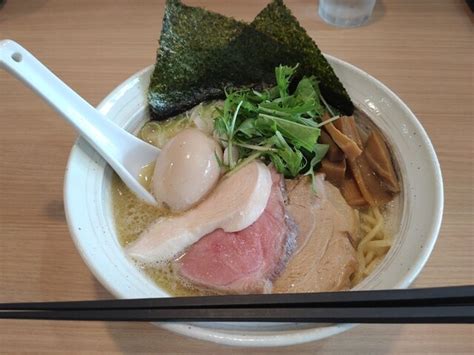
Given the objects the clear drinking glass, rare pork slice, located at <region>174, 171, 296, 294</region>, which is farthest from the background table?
rare pork slice, located at <region>174, 171, 296, 294</region>

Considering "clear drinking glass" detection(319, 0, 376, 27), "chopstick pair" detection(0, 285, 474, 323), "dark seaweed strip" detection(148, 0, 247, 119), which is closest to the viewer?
"chopstick pair" detection(0, 285, 474, 323)

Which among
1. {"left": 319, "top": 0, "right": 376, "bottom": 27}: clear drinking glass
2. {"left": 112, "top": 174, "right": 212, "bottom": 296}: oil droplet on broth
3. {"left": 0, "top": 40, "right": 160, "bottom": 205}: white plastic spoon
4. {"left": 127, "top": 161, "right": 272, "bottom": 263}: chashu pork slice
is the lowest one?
{"left": 112, "top": 174, "right": 212, "bottom": 296}: oil droplet on broth

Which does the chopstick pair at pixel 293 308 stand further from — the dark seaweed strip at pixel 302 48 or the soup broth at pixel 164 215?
the dark seaweed strip at pixel 302 48

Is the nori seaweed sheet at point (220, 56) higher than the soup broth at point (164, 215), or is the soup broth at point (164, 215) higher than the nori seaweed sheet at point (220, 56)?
the nori seaweed sheet at point (220, 56)

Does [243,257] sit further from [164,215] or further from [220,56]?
[220,56]

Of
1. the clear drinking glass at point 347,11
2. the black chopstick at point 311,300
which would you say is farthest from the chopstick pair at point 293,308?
the clear drinking glass at point 347,11

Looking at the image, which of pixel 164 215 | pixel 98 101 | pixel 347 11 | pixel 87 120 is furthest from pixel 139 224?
pixel 347 11

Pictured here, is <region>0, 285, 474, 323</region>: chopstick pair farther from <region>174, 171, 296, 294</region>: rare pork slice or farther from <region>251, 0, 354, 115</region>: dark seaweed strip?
<region>251, 0, 354, 115</region>: dark seaweed strip

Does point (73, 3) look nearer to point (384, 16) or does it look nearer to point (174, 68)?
point (174, 68)
